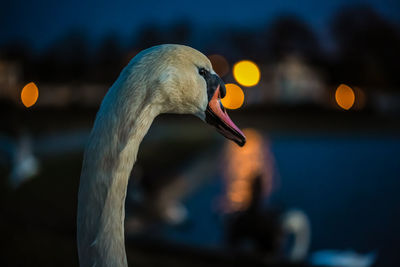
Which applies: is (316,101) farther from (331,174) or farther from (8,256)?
(8,256)

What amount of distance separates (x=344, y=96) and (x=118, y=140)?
40335 mm

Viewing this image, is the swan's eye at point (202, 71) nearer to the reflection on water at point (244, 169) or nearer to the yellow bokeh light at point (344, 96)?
the reflection on water at point (244, 169)

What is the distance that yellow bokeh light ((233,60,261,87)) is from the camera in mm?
4746

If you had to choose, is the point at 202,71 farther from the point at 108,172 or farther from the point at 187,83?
the point at 108,172

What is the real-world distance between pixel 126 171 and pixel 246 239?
13.3 ft

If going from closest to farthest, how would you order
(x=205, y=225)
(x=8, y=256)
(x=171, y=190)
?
(x=8, y=256) < (x=205, y=225) < (x=171, y=190)

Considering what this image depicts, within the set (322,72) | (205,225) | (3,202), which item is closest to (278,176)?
(205,225)

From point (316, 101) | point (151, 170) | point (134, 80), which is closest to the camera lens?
A: point (134, 80)

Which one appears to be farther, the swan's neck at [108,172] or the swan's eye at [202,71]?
the swan's eye at [202,71]

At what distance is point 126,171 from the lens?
3.80 feet

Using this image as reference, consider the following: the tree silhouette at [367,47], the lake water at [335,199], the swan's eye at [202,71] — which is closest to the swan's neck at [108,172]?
the swan's eye at [202,71]

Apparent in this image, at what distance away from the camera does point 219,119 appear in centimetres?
131

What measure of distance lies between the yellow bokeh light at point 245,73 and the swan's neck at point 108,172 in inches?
144

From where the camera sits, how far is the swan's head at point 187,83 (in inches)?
45.9
